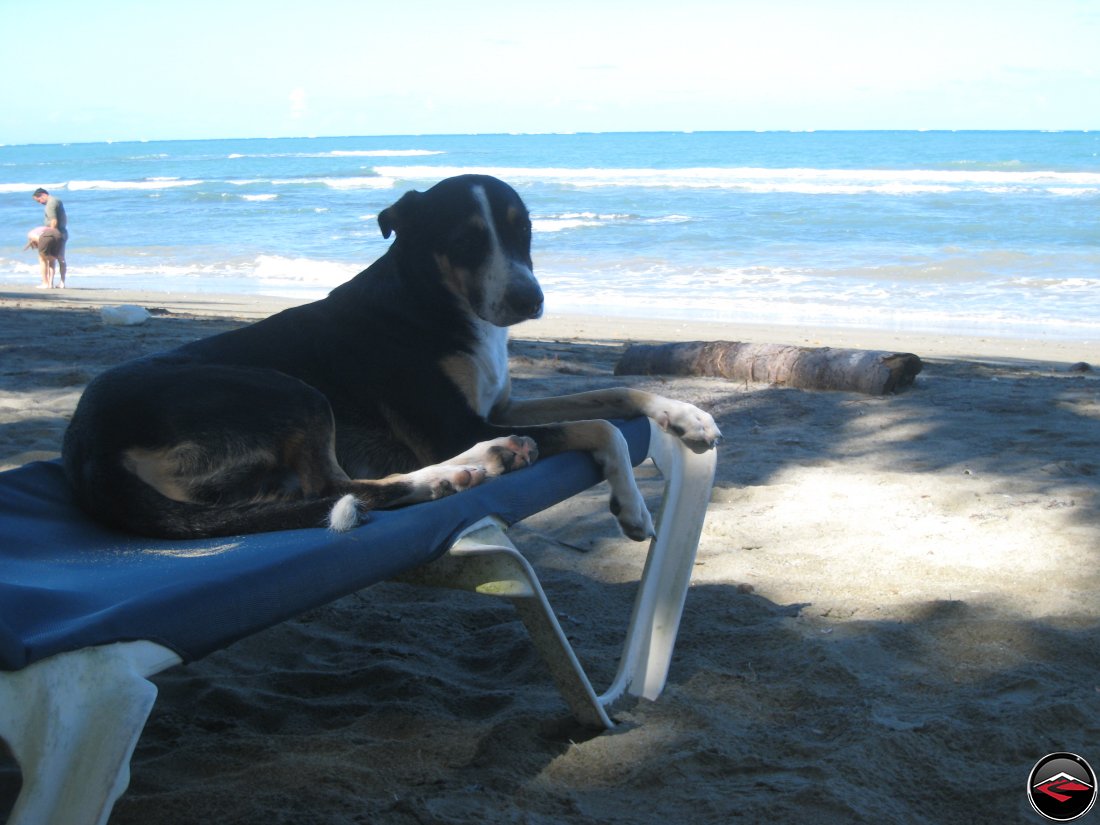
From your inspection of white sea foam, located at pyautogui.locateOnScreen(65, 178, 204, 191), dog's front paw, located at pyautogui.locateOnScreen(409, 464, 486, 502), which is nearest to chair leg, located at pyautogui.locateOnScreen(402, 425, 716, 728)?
dog's front paw, located at pyautogui.locateOnScreen(409, 464, 486, 502)

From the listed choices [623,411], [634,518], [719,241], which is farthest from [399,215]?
[719,241]

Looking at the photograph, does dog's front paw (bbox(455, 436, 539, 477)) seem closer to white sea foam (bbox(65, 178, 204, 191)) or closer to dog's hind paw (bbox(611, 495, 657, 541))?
dog's hind paw (bbox(611, 495, 657, 541))

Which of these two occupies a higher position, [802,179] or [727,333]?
[802,179]

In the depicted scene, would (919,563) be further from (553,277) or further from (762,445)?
(553,277)

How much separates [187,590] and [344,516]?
0.49 meters

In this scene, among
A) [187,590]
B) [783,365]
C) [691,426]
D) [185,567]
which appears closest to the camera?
[187,590]

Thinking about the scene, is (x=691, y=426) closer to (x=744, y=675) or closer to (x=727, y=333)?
(x=744, y=675)

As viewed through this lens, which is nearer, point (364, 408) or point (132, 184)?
point (364, 408)

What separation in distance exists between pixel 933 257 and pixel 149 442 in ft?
51.5

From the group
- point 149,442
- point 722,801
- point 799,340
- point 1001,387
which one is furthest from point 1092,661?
point 799,340

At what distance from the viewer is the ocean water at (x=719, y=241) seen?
13.5 meters

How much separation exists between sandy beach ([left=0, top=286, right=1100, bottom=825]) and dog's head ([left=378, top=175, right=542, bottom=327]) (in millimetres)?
1075

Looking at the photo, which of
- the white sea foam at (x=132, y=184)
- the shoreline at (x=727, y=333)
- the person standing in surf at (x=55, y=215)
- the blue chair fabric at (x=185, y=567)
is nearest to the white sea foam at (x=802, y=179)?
the white sea foam at (x=132, y=184)

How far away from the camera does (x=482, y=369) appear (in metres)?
3.44
